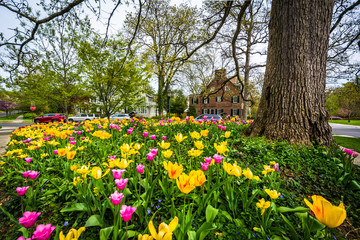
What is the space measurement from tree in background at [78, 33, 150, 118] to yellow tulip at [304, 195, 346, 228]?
8.42m

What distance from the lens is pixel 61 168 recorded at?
6.76 feet

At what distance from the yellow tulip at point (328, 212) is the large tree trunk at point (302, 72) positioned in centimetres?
235

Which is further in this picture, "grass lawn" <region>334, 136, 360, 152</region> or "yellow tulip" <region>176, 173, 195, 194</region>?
"grass lawn" <region>334, 136, 360, 152</region>

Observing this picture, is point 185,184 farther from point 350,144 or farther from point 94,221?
point 350,144

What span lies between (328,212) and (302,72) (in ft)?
9.22

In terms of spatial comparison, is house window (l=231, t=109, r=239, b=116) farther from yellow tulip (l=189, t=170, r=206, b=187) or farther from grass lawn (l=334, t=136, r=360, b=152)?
yellow tulip (l=189, t=170, r=206, b=187)

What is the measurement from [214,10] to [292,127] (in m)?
4.38

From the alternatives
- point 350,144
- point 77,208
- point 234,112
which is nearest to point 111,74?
point 77,208

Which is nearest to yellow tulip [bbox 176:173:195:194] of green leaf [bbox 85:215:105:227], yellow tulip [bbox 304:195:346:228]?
yellow tulip [bbox 304:195:346:228]

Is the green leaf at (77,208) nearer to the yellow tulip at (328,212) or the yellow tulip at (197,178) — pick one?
the yellow tulip at (197,178)

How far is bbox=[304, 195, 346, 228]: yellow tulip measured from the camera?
0.60 meters

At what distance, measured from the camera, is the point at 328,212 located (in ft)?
2.08

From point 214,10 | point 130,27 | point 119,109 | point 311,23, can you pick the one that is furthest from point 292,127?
point 130,27

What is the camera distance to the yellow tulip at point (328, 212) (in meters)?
0.60
